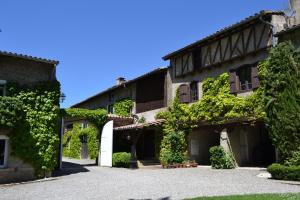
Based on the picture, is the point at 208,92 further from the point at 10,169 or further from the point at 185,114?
the point at 10,169

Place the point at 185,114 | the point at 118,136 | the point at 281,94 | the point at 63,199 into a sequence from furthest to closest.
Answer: the point at 118,136
the point at 185,114
the point at 281,94
the point at 63,199

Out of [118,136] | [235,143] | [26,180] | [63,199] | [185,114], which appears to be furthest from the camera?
[118,136]

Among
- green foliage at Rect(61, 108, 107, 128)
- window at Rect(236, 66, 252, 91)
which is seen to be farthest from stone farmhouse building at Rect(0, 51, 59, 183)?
window at Rect(236, 66, 252, 91)

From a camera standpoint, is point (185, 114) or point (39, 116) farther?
point (185, 114)

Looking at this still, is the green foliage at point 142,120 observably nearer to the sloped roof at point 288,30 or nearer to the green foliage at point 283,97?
the green foliage at point 283,97

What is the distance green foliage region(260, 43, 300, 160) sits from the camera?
13.6 metres

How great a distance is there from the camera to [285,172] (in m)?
12.7

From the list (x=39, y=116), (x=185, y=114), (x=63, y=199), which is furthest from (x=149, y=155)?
(x=63, y=199)

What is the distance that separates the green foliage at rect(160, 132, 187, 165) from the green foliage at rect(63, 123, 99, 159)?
9654 mm

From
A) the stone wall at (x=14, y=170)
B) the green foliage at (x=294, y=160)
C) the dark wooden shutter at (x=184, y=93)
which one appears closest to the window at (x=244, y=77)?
the dark wooden shutter at (x=184, y=93)

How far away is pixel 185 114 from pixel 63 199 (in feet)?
40.7

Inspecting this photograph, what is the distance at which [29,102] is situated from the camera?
15.7 m

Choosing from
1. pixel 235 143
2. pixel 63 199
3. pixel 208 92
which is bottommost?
pixel 63 199

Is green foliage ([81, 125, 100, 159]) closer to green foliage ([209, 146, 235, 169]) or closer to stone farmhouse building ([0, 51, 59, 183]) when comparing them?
stone farmhouse building ([0, 51, 59, 183])
